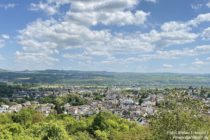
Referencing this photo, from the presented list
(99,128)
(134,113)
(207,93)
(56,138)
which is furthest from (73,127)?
(207,93)

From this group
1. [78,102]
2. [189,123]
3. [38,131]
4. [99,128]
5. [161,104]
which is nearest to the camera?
[189,123]

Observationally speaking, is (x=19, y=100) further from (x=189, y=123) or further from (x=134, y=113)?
(x=189, y=123)

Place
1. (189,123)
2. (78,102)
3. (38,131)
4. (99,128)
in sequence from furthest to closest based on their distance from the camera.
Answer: (78,102) → (99,128) → (38,131) → (189,123)

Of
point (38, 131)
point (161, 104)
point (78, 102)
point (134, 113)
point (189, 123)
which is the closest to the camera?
point (189, 123)

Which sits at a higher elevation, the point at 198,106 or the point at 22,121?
the point at 198,106

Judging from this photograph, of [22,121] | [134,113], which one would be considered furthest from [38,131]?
[134,113]

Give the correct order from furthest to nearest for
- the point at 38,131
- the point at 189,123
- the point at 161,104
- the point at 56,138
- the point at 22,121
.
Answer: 1. the point at 22,121
2. the point at 38,131
3. the point at 56,138
4. the point at 161,104
5. the point at 189,123

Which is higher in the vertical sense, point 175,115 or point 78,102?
point 175,115

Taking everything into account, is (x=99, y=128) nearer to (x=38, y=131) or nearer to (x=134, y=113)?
(x=38, y=131)

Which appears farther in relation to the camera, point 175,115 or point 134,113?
point 134,113
